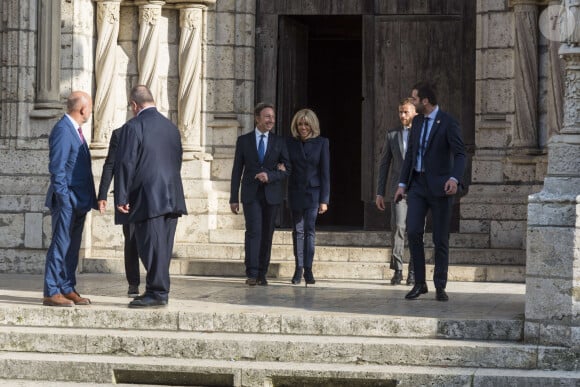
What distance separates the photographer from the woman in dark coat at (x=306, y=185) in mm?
13344

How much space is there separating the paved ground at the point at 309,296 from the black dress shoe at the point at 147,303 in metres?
0.09

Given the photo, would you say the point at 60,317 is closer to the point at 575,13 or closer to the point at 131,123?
the point at 131,123

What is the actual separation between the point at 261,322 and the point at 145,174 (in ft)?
5.33

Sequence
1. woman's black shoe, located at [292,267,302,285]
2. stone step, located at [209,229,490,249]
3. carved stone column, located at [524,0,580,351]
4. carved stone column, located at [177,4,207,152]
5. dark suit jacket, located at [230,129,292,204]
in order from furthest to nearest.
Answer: carved stone column, located at [177,4,207,152]
stone step, located at [209,229,490,249]
woman's black shoe, located at [292,267,302,285]
dark suit jacket, located at [230,129,292,204]
carved stone column, located at [524,0,580,351]

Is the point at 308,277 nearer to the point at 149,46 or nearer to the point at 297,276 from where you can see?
the point at 297,276

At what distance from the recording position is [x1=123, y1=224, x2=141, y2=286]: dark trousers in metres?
11.8

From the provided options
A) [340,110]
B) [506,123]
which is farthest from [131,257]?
[340,110]

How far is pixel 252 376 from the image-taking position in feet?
31.0

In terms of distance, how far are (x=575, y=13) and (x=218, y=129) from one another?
7.06 metres

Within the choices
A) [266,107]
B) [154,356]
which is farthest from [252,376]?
[266,107]

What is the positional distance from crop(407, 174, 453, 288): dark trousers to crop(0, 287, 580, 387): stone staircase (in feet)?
4.66

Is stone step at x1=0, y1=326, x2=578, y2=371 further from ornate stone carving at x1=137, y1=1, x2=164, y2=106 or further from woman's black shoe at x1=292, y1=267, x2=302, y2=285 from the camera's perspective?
ornate stone carving at x1=137, y1=1, x2=164, y2=106

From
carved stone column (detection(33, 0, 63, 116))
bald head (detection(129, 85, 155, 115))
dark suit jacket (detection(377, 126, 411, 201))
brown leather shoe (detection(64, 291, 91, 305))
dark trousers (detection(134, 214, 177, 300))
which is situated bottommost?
brown leather shoe (detection(64, 291, 91, 305))

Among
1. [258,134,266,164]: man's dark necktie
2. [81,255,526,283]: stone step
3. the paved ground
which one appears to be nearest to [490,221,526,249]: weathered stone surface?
[81,255,526,283]: stone step
